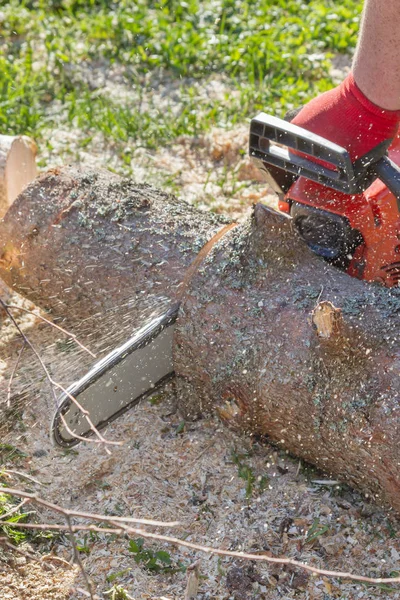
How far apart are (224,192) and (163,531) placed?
2.07 meters

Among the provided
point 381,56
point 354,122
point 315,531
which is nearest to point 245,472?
point 315,531

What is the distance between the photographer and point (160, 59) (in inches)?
198

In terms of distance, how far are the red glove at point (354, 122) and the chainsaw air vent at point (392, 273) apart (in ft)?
1.23

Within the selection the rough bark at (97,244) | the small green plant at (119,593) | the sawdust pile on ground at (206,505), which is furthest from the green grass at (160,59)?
the small green plant at (119,593)

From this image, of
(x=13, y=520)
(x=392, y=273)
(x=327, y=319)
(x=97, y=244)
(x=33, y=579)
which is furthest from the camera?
(x=97, y=244)

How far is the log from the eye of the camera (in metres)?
2.38

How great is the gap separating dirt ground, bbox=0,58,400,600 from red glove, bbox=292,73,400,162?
110 centimetres

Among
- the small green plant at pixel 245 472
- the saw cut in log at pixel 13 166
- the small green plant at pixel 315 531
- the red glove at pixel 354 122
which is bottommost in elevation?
the small green plant at pixel 315 531

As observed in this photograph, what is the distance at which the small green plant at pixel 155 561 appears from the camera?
2.45 m

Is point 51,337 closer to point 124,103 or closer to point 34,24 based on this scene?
point 124,103

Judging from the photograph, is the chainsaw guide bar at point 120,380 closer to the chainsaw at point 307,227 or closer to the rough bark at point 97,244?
the chainsaw at point 307,227

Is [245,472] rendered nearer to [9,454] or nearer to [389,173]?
[9,454]

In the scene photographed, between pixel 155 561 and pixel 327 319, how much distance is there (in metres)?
0.92

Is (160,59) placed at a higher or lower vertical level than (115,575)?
higher
